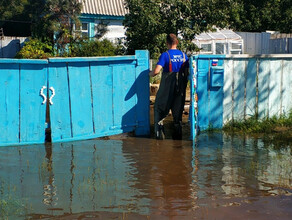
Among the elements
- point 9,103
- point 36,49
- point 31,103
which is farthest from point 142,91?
point 36,49

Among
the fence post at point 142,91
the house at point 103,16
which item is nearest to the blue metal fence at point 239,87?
the fence post at point 142,91

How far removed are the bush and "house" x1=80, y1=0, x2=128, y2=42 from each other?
4.57 meters

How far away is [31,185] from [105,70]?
2.94m

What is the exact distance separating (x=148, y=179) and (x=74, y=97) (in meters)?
2.44

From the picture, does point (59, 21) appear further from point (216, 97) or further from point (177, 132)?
point (177, 132)

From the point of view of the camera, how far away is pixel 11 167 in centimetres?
672

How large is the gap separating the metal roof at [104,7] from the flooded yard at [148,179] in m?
15.8

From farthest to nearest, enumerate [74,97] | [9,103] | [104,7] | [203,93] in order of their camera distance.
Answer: [104,7]
[203,93]
[74,97]
[9,103]

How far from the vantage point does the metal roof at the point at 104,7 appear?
2338 cm

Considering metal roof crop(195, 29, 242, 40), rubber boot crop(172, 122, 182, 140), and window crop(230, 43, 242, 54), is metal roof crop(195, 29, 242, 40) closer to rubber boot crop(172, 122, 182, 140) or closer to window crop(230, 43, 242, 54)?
window crop(230, 43, 242, 54)

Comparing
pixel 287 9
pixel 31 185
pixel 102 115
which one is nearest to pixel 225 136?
pixel 102 115

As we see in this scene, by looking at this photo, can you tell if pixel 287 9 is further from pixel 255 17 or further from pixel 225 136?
pixel 225 136

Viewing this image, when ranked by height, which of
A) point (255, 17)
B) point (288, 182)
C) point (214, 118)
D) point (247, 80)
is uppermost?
point (255, 17)

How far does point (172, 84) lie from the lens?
27.2 ft
